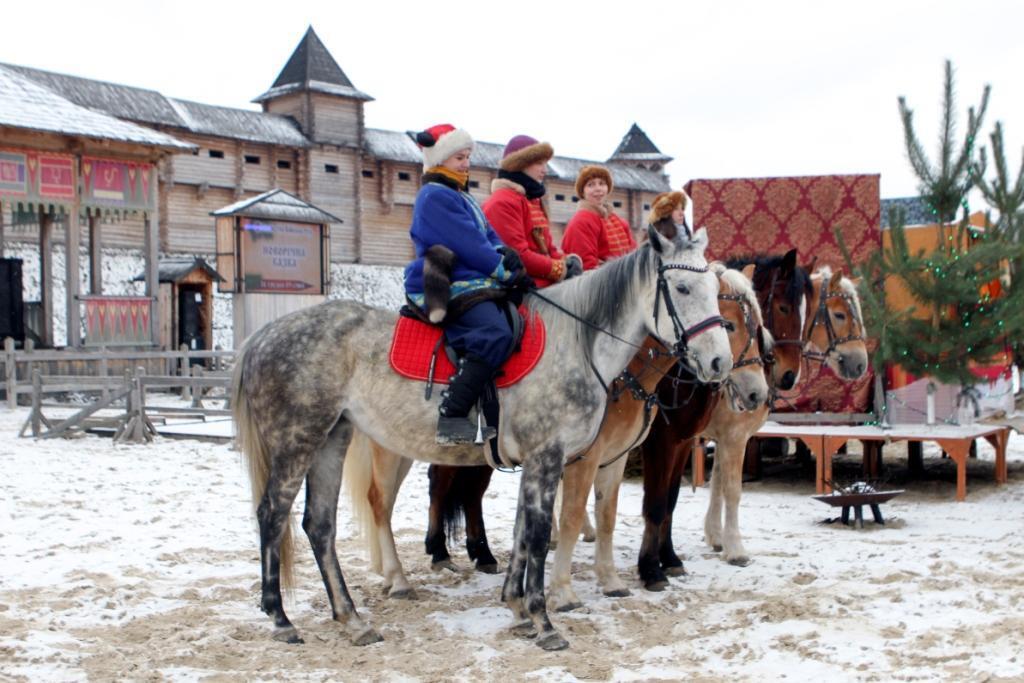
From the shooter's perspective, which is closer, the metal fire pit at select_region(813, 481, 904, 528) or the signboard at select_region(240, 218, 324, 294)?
the metal fire pit at select_region(813, 481, 904, 528)

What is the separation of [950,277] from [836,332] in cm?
161

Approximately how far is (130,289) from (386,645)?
27426 mm

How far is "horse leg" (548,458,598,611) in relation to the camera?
544 cm

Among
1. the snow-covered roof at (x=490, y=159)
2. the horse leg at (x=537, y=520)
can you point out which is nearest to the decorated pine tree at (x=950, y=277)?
the horse leg at (x=537, y=520)

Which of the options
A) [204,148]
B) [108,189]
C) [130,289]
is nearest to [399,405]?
[108,189]

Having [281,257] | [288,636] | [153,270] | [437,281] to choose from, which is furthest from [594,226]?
[153,270]

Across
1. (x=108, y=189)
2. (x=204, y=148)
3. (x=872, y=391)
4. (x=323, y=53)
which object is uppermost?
(x=323, y=53)

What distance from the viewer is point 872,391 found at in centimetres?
1008

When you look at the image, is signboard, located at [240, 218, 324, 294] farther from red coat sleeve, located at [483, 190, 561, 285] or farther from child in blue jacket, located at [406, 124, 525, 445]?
child in blue jacket, located at [406, 124, 525, 445]

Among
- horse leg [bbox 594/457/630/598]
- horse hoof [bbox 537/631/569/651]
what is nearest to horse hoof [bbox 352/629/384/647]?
horse hoof [bbox 537/631/569/651]

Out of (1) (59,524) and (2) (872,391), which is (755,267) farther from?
(1) (59,524)

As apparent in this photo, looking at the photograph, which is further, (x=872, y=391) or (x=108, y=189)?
(x=108, y=189)

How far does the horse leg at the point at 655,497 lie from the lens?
19.7ft

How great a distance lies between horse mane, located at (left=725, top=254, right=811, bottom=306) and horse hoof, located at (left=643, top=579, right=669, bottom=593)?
244 cm
